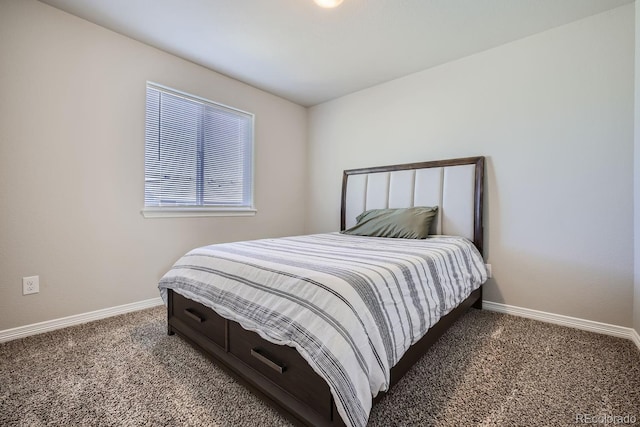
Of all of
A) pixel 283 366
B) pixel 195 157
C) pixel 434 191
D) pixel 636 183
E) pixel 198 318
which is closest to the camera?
pixel 283 366

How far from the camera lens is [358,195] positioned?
3.22 m

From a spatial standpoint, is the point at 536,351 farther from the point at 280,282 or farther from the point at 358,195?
the point at 358,195

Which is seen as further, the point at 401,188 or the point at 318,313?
the point at 401,188

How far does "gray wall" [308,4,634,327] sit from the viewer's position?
6.48ft

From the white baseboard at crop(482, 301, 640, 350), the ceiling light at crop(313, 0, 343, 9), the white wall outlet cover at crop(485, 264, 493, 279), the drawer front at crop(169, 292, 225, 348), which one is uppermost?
the ceiling light at crop(313, 0, 343, 9)

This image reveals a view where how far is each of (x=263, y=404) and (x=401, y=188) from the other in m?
2.24

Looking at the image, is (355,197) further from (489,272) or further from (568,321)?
(568,321)

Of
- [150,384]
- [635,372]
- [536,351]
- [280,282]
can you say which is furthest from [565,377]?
[150,384]

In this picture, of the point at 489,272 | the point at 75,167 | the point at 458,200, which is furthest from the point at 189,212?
the point at 489,272

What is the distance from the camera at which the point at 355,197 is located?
325 cm

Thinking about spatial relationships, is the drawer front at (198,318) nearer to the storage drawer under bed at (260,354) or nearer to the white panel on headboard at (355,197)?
the storage drawer under bed at (260,354)

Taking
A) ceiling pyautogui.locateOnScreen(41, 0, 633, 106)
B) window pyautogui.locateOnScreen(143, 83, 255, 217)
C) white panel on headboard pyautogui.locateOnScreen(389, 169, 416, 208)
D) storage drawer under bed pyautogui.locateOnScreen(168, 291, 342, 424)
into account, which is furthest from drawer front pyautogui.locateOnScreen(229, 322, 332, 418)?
ceiling pyautogui.locateOnScreen(41, 0, 633, 106)

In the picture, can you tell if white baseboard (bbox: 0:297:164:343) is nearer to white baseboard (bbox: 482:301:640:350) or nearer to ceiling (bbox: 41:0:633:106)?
ceiling (bbox: 41:0:633:106)

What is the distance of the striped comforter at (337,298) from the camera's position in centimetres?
97
